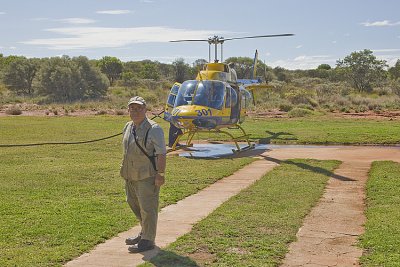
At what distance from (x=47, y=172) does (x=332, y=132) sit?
Answer: 13838 mm

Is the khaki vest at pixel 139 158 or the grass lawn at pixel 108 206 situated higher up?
the khaki vest at pixel 139 158

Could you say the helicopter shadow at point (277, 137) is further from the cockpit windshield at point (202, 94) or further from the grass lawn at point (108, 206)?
the grass lawn at point (108, 206)

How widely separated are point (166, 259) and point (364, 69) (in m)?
63.0

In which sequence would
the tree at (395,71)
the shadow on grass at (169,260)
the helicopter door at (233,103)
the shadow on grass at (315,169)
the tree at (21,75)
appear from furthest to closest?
1. the tree at (395,71)
2. the tree at (21,75)
3. the helicopter door at (233,103)
4. the shadow on grass at (315,169)
5. the shadow on grass at (169,260)

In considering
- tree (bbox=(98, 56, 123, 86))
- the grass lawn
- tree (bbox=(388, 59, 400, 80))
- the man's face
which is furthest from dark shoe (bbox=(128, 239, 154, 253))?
tree (bbox=(98, 56, 123, 86))

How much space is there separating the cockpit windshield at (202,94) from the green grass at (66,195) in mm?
2026

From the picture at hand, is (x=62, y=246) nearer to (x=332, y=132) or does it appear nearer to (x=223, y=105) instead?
(x=223, y=105)

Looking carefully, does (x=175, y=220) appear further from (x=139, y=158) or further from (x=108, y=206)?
(x=139, y=158)

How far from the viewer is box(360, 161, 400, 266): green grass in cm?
637

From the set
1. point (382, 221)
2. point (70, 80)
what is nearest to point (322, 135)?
point (382, 221)

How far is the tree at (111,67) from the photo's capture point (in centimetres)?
8788

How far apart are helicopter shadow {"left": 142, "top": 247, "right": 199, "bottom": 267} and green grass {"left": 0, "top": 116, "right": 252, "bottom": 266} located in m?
0.93

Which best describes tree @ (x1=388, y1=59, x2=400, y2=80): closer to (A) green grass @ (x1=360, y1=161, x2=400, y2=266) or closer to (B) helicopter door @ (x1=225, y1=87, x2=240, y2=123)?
(B) helicopter door @ (x1=225, y1=87, x2=240, y2=123)

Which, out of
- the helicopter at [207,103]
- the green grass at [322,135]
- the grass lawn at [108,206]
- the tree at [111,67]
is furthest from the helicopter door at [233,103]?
the tree at [111,67]
